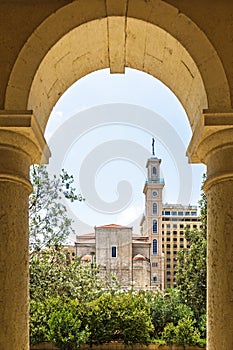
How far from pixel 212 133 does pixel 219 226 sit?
0.75 meters

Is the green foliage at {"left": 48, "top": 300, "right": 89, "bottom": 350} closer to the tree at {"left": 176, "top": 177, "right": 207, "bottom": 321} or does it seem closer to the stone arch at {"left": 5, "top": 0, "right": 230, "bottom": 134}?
the tree at {"left": 176, "top": 177, "right": 207, "bottom": 321}

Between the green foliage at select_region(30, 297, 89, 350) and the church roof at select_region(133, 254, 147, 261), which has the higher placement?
the church roof at select_region(133, 254, 147, 261)

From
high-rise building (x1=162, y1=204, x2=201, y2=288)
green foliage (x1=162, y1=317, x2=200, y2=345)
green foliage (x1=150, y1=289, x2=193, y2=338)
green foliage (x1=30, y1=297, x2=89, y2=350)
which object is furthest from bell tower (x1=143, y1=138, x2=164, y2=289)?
green foliage (x1=30, y1=297, x2=89, y2=350)

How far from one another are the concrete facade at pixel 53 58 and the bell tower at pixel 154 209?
66.1 m

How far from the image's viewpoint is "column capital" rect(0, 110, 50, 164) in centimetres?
374

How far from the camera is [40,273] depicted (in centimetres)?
1435

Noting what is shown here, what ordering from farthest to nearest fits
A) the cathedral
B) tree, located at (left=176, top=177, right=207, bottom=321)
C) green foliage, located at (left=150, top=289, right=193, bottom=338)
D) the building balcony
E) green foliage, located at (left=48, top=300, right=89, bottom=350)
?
the building balcony → the cathedral → tree, located at (left=176, top=177, right=207, bottom=321) → green foliage, located at (left=150, top=289, right=193, bottom=338) → green foliage, located at (left=48, top=300, right=89, bottom=350)

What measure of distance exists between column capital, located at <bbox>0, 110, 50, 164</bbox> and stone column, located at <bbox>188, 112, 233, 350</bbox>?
134 cm

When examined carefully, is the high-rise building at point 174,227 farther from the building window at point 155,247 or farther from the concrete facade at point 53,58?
the concrete facade at point 53,58

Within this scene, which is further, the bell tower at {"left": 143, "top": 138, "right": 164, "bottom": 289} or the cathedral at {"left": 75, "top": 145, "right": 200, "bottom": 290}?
the bell tower at {"left": 143, "top": 138, "right": 164, "bottom": 289}

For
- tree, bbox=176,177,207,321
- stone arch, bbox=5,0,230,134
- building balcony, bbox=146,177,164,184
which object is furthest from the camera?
building balcony, bbox=146,177,164,184

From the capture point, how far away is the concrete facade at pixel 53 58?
12.3 ft

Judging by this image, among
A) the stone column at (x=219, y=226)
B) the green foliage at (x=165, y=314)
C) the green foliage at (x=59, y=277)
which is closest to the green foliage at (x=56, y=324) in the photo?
the green foliage at (x=59, y=277)

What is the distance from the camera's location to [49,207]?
1560 centimetres
